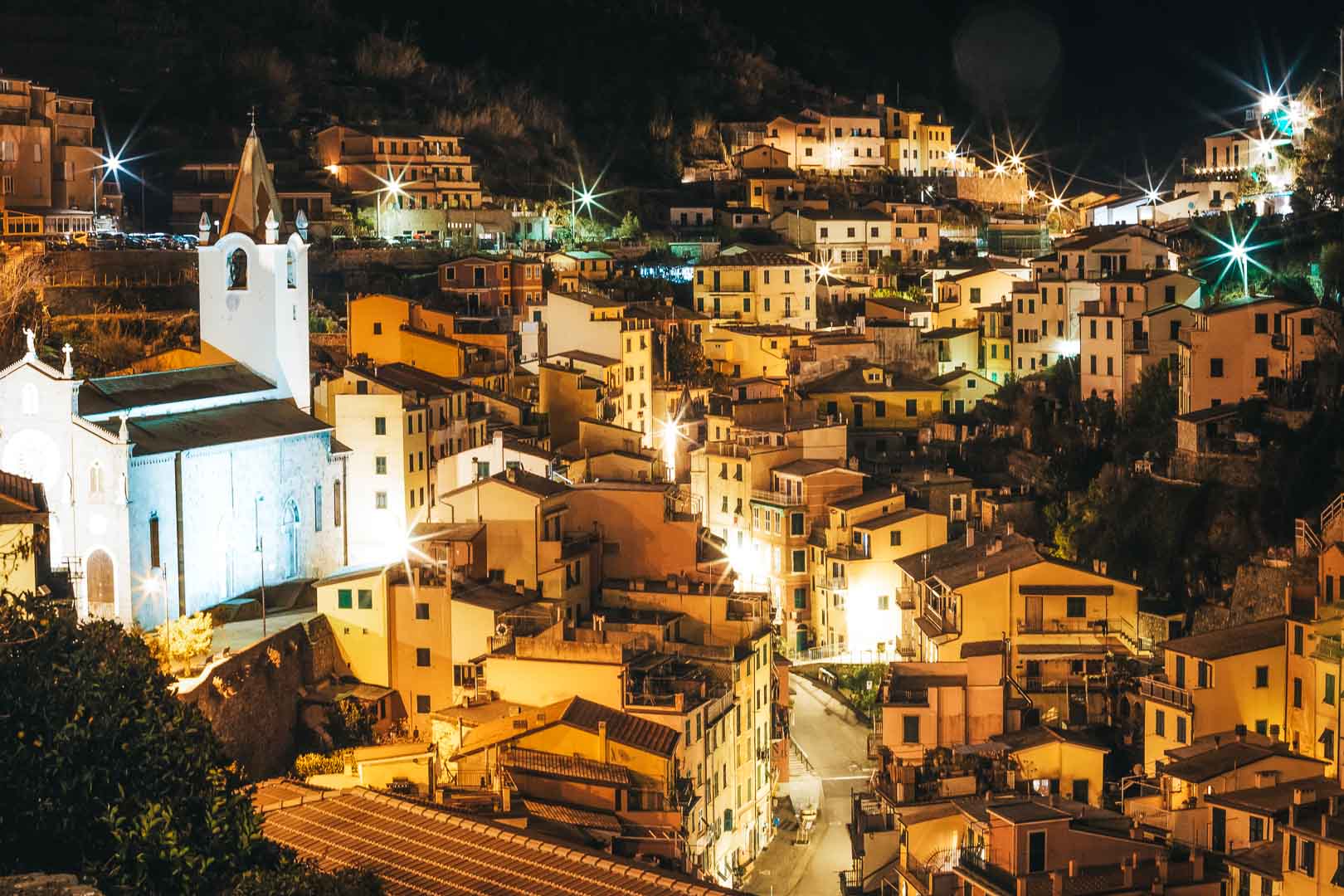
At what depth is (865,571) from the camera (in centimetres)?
3312

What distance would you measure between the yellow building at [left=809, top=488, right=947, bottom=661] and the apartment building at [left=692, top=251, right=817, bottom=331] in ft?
48.8

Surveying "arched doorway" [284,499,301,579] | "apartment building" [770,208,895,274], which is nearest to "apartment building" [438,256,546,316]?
"apartment building" [770,208,895,274]

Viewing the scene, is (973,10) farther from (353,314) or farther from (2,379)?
(2,379)

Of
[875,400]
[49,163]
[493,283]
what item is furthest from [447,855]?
[49,163]

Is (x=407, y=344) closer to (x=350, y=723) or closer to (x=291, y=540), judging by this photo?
(x=291, y=540)

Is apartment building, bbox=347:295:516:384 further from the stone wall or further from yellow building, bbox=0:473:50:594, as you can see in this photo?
yellow building, bbox=0:473:50:594

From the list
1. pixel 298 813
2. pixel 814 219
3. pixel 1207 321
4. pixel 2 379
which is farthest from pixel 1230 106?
pixel 298 813

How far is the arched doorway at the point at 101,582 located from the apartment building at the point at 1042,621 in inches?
435

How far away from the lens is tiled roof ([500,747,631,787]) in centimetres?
2209

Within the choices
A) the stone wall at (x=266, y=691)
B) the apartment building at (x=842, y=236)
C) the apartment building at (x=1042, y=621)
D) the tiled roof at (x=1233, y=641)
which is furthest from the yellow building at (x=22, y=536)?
the apartment building at (x=842, y=236)

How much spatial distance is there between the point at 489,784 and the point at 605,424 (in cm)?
1490

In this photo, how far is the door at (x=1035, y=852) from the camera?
20609mm

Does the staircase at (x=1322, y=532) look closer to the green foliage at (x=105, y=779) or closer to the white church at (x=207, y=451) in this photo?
the white church at (x=207, y=451)

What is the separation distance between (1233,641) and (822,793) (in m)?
5.64
